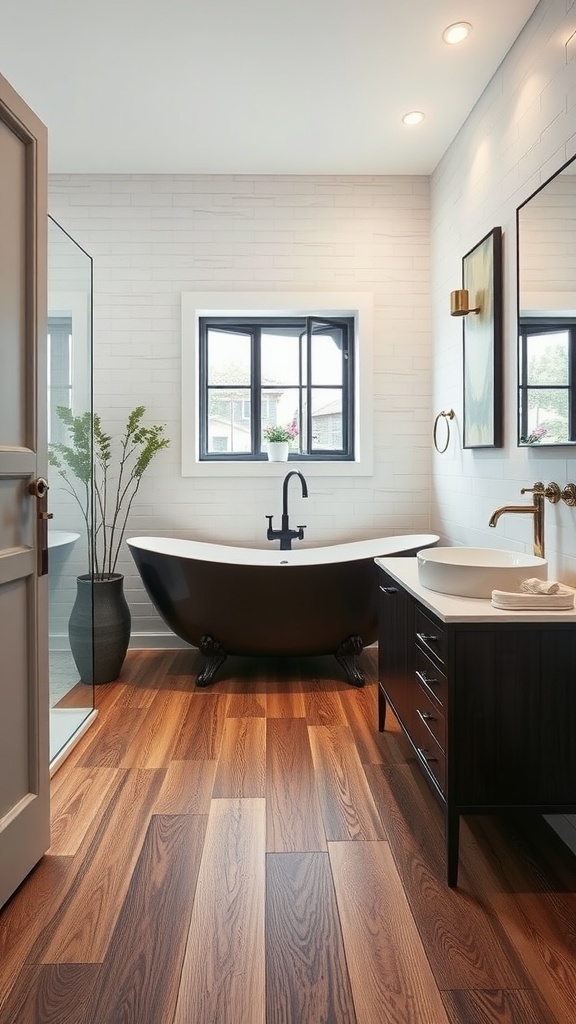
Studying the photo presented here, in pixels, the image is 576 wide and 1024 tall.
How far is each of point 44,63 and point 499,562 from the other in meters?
3.00

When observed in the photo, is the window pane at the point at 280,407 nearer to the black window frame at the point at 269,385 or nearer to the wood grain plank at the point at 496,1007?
the black window frame at the point at 269,385

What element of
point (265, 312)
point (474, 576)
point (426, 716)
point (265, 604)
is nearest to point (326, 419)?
point (265, 312)

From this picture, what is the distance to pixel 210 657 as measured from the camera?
141 inches

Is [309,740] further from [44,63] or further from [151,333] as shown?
[44,63]

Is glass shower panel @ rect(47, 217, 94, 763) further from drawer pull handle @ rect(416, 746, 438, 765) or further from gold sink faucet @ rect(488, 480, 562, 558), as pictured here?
gold sink faucet @ rect(488, 480, 562, 558)

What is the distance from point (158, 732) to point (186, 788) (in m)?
0.58

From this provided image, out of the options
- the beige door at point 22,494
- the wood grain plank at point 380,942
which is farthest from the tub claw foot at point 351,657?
the beige door at point 22,494

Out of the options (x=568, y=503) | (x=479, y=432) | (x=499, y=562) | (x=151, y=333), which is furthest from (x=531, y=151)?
(x=151, y=333)

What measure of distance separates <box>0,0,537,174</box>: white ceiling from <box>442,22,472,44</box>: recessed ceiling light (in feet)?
0.09

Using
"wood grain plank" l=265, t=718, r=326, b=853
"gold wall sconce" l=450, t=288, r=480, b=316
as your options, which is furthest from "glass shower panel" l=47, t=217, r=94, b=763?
"gold wall sconce" l=450, t=288, r=480, b=316

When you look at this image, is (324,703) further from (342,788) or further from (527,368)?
(527,368)

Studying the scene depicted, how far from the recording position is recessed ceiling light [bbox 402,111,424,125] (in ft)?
11.3

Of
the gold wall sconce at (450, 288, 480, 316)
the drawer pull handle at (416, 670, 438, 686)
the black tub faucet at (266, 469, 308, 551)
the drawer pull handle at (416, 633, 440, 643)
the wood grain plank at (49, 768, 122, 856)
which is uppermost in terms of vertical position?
the gold wall sconce at (450, 288, 480, 316)

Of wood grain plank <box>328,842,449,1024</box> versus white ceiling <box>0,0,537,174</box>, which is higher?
white ceiling <box>0,0,537,174</box>
